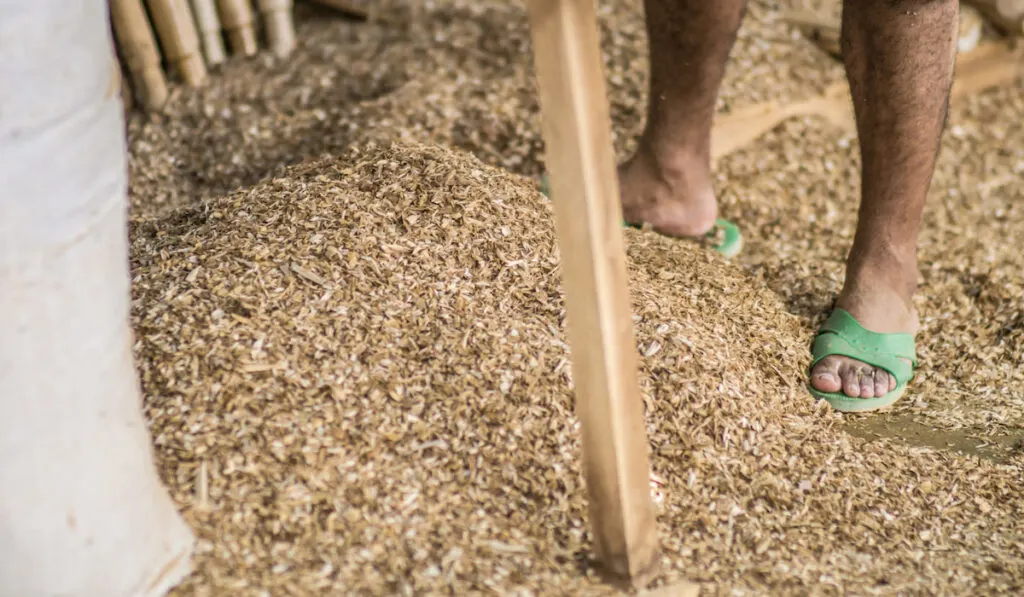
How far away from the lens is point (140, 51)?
2994 millimetres

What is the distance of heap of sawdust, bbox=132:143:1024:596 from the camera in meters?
1.57

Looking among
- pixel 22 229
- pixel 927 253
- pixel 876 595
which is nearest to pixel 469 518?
pixel 876 595

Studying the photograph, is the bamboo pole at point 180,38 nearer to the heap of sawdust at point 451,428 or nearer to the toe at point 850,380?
the heap of sawdust at point 451,428

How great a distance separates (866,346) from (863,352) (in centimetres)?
2

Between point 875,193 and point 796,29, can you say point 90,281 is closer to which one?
point 875,193

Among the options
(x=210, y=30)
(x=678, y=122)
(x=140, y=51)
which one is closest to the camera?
(x=678, y=122)

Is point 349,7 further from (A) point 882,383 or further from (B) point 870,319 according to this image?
(A) point 882,383

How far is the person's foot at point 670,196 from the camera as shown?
269 centimetres

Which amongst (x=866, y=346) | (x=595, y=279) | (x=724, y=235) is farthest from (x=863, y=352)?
(x=595, y=279)

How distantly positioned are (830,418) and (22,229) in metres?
1.69

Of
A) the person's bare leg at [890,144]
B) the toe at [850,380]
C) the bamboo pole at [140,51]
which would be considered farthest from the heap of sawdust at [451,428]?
the bamboo pole at [140,51]

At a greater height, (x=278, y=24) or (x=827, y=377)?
(x=278, y=24)

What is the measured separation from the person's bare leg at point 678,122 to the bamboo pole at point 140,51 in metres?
1.60

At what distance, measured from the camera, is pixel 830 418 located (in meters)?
2.10
